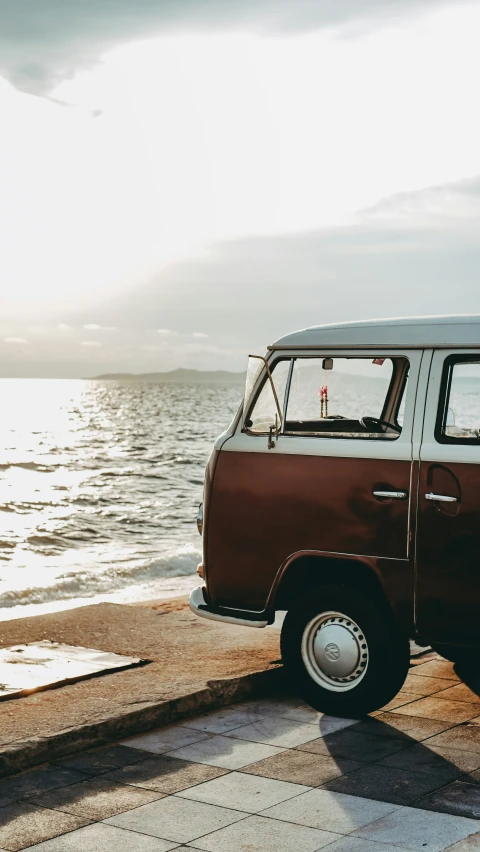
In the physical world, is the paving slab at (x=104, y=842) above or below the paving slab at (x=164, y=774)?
above

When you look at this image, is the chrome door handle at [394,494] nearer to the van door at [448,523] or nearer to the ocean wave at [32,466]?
the van door at [448,523]

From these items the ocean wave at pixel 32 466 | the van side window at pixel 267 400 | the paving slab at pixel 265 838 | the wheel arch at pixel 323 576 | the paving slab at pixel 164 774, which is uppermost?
the van side window at pixel 267 400

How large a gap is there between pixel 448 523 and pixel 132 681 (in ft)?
8.15

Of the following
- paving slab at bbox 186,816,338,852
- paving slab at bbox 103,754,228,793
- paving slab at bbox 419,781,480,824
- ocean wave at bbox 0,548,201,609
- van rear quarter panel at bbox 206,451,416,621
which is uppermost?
van rear quarter panel at bbox 206,451,416,621

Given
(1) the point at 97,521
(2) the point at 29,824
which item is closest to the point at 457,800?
(2) the point at 29,824

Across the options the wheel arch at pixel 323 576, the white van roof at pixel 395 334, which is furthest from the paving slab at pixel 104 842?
the white van roof at pixel 395 334

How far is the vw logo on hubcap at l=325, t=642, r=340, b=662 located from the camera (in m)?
6.66

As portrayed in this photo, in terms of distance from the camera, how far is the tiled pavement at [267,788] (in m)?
4.72

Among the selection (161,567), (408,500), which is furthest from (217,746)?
(161,567)

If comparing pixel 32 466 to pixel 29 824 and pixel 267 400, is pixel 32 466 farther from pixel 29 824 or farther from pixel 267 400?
pixel 29 824

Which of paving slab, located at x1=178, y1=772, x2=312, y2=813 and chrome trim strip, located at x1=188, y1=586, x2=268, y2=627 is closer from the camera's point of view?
paving slab, located at x1=178, y1=772, x2=312, y2=813

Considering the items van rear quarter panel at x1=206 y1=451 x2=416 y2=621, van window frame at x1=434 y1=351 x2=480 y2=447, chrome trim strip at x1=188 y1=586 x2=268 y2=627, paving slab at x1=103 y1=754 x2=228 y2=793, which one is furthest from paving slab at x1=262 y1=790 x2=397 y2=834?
van window frame at x1=434 y1=351 x2=480 y2=447

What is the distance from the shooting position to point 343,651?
6637 mm

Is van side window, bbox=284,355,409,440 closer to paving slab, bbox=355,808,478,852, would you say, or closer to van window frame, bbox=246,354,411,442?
van window frame, bbox=246,354,411,442
